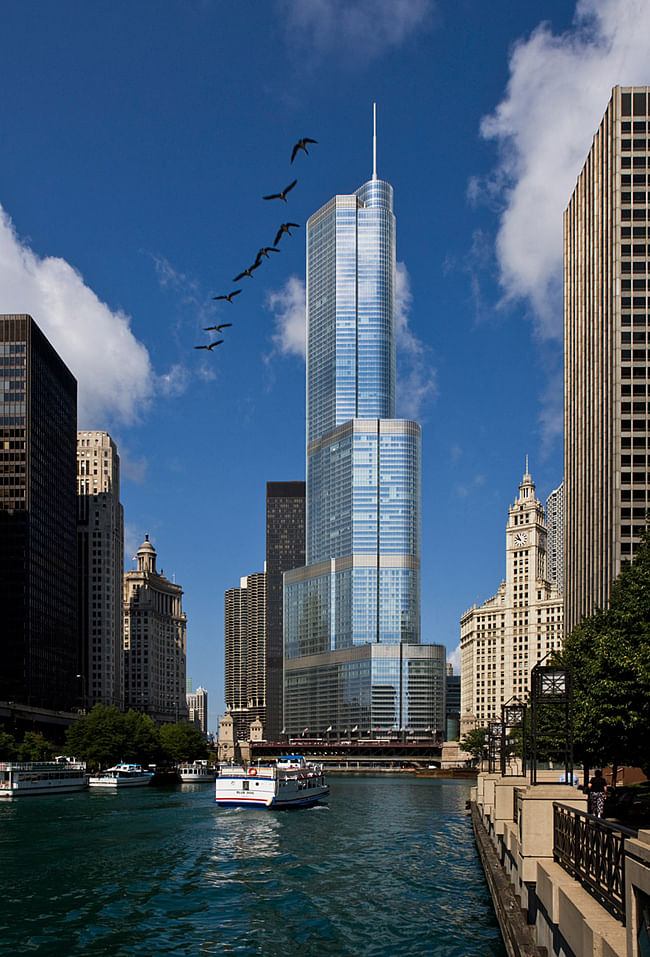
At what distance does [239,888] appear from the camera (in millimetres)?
55969

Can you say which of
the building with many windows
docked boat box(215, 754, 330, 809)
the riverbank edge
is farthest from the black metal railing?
the building with many windows

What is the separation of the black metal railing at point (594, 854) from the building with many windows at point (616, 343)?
107 m

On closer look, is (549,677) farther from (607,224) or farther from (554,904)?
(607,224)

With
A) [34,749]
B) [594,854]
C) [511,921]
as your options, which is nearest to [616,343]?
[34,749]

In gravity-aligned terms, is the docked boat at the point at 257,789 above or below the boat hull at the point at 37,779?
above

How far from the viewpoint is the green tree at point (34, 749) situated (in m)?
168

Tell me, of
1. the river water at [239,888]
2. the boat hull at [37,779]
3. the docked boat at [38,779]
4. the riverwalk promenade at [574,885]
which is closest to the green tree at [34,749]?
the docked boat at [38,779]

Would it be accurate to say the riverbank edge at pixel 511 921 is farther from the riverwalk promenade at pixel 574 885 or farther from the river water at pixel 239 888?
the river water at pixel 239 888

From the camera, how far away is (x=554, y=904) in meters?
21.7

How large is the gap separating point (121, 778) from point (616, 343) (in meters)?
101

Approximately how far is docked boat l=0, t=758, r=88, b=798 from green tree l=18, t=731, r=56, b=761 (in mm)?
7599

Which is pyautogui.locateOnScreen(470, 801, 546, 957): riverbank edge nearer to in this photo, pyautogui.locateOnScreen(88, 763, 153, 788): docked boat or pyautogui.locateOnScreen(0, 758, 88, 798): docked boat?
A: pyautogui.locateOnScreen(0, 758, 88, 798): docked boat

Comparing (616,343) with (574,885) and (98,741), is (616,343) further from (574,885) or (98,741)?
(574,885)

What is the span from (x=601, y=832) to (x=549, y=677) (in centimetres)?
1780
